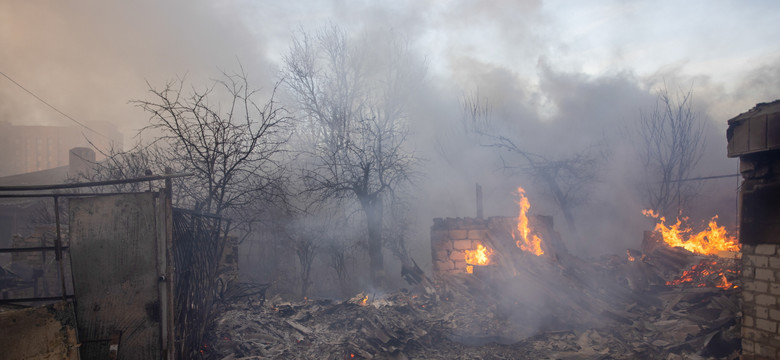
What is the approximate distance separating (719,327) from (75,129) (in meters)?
84.9

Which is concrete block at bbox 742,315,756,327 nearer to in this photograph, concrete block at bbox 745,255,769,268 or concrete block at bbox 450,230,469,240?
concrete block at bbox 745,255,769,268

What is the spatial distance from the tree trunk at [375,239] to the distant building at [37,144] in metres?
60.9

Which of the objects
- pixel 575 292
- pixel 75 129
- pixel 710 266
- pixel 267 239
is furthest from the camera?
pixel 75 129

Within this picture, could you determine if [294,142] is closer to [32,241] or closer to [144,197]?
[32,241]

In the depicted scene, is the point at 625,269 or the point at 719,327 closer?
the point at 719,327

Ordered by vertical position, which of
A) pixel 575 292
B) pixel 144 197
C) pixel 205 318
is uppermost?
pixel 144 197

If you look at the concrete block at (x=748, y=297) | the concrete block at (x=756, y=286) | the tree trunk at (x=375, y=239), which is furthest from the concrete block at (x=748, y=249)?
the tree trunk at (x=375, y=239)

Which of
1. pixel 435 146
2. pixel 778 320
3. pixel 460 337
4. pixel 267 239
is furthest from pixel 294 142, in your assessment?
pixel 778 320

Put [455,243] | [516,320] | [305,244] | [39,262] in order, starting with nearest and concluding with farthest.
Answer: [516,320] < [455,243] < [39,262] < [305,244]

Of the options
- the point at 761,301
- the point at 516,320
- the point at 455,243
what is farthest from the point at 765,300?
the point at 455,243

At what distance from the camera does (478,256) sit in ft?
43.5

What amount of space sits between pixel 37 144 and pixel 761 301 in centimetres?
8591

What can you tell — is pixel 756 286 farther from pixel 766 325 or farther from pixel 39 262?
pixel 39 262

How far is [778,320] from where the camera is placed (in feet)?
19.4
